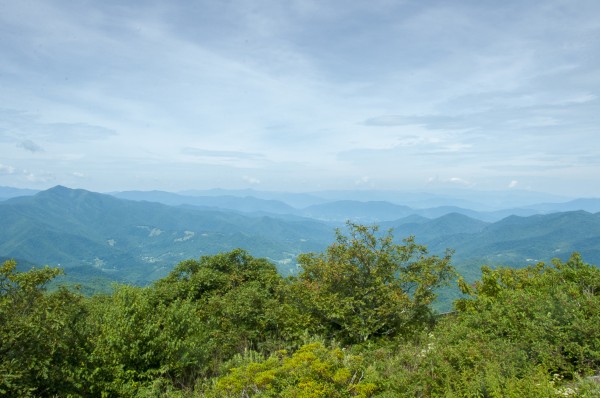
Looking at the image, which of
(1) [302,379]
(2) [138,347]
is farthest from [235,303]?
(1) [302,379]

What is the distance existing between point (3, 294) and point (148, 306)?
537 centimetres

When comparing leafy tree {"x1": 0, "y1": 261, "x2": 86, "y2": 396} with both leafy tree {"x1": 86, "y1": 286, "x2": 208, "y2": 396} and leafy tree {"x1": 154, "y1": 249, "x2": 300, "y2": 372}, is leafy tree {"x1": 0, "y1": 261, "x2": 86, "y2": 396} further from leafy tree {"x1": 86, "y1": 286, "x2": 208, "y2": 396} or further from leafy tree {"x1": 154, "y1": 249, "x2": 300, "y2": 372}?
leafy tree {"x1": 154, "y1": 249, "x2": 300, "y2": 372}

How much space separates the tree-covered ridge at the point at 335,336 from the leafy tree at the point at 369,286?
89 mm

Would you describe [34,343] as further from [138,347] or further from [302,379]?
[302,379]

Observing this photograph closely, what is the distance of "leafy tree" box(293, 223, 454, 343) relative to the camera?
19.0 m

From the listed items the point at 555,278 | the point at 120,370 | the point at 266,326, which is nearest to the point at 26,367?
Result: the point at 120,370

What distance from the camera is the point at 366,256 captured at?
20.8m

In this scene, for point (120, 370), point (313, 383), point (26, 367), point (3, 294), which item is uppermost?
point (3, 294)

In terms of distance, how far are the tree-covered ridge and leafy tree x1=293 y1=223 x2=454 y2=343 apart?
0.09 m

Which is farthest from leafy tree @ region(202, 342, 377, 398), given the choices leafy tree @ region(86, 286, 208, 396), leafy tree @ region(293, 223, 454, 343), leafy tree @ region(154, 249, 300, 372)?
leafy tree @ region(293, 223, 454, 343)

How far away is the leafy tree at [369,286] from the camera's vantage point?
Result: 19.0 meters

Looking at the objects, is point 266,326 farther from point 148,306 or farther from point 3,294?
point 3,294

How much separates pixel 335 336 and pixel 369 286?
11.5ft

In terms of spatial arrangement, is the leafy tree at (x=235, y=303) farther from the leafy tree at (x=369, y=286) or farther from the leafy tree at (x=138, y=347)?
the leafy tree at (x=369, y=286)
